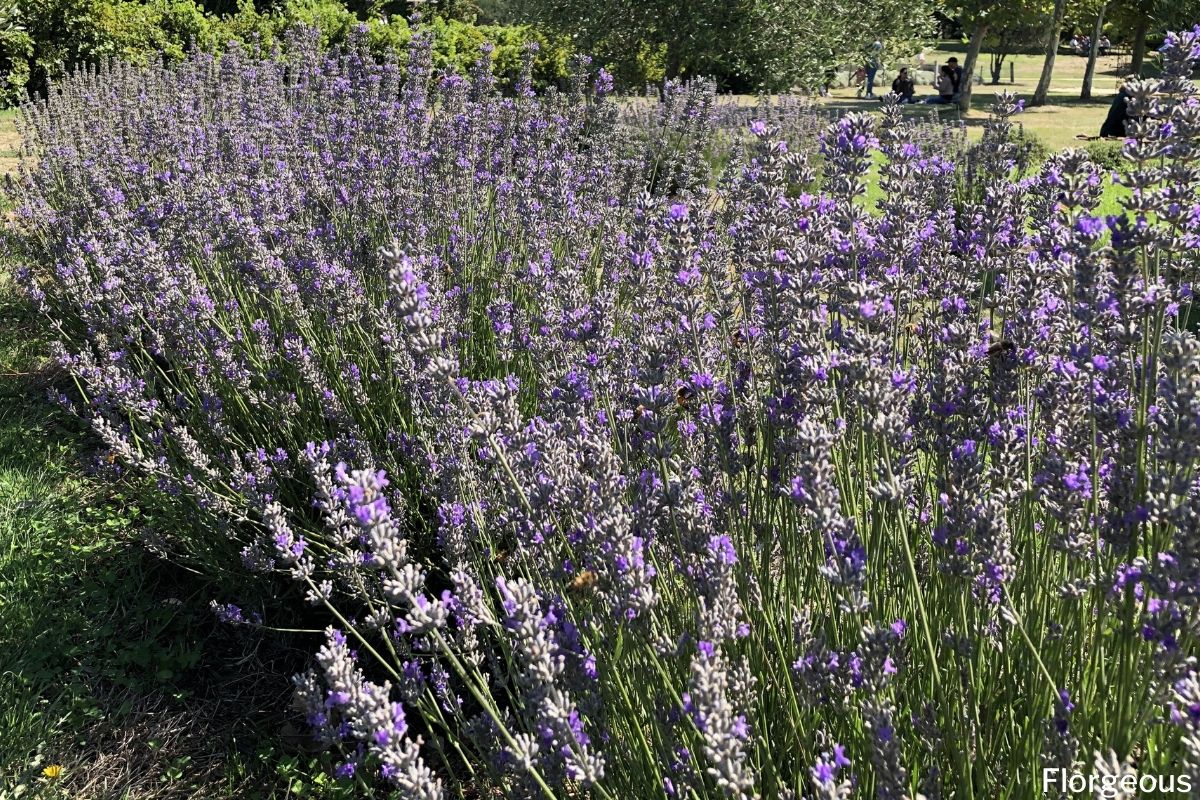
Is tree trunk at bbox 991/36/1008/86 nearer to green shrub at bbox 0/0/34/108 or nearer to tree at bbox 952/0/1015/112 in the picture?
tree at bbox 952/0/1015/112

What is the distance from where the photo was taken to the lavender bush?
1.34 metres

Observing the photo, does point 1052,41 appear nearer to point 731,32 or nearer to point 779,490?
point 731,32

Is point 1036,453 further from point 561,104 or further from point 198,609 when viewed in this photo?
point 561,104

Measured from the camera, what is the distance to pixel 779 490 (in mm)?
1937

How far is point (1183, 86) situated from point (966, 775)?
118 cm

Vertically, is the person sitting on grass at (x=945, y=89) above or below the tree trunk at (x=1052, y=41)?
below

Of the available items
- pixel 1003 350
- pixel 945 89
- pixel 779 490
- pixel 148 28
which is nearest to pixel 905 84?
pixel 945 89

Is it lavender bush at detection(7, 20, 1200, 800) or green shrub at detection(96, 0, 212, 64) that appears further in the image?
green shrub at detection(96, 0, 212, 64)

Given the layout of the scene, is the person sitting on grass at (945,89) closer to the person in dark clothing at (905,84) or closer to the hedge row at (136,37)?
the person in dark clothing at (905,84)

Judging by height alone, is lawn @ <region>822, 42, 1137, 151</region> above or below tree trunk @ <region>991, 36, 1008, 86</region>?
below

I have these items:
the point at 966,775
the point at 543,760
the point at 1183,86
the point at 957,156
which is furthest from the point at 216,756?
the point at 957,156

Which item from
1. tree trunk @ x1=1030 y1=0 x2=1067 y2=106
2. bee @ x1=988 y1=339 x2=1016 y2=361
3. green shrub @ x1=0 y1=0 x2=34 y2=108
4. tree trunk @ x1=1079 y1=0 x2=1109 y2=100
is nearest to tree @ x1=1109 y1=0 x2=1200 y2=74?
tree trunk @ x1=1079 y1=0 x2=1109 y2=100

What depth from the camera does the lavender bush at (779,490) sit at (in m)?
1.34

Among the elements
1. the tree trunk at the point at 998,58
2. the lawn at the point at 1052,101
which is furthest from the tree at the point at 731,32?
the tree trunk at the point at 998,58
